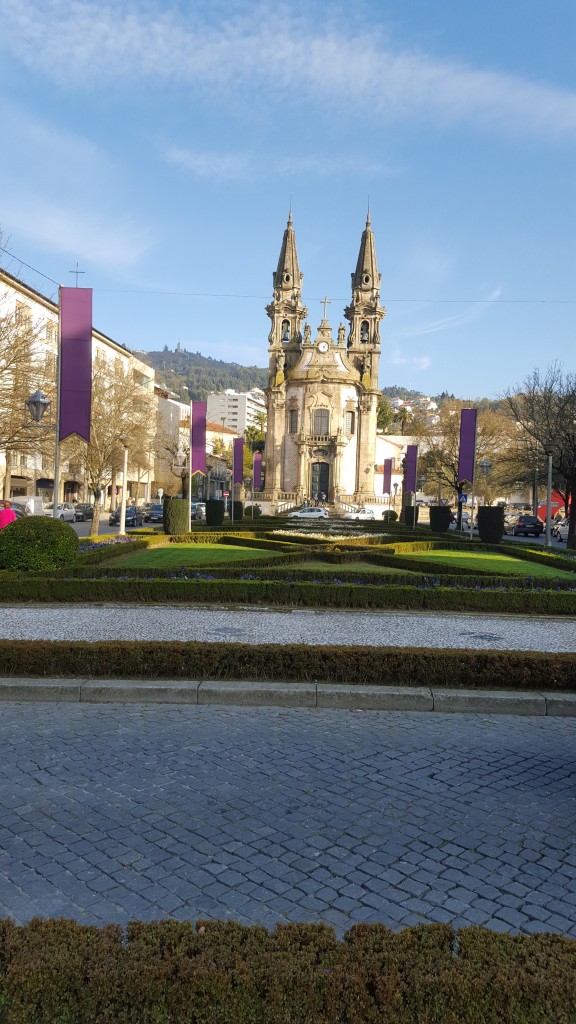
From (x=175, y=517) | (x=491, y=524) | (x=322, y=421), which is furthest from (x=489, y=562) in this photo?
(x=322, y=421)

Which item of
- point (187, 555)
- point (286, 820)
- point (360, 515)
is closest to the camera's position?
point (286, 820)

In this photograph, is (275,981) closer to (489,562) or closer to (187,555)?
(187,555)

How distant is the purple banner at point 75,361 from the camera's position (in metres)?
18.5

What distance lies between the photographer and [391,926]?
3.64 metres

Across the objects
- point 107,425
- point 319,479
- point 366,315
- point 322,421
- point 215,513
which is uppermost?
point 366,315

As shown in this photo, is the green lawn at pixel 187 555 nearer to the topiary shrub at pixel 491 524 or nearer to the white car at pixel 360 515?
the topiary shrub at pixel 491 524

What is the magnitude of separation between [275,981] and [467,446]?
3299 cm

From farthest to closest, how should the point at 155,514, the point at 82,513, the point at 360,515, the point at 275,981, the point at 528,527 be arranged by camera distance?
the point at 360,515, the point at 155,514, the point at 528,527, the point at 82,513, the point at 275,981

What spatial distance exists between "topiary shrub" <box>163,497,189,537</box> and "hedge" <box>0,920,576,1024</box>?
27.3 metres

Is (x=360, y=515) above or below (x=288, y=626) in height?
above

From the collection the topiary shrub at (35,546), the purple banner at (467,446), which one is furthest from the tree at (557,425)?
the topiary shrub at (35,546)

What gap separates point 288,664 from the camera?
8.25 m

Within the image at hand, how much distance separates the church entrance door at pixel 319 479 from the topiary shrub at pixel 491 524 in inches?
1473

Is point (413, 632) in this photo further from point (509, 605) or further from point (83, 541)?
point (83, 541)
